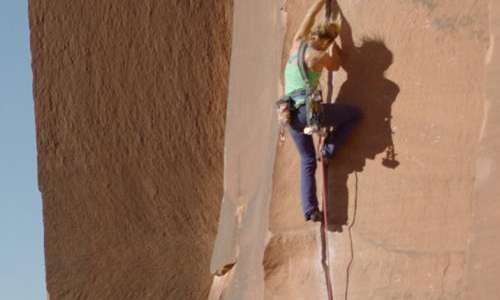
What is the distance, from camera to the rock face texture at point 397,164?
536cm

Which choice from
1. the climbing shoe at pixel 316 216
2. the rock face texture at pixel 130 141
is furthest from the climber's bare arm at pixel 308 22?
the rock face texture at pixel 130 141

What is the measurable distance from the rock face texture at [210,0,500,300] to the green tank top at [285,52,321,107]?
190mm

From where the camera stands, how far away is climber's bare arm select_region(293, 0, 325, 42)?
5.81m

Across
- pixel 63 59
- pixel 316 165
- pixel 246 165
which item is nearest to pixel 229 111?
pixel 246 165

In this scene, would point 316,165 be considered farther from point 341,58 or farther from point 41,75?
point 41,75

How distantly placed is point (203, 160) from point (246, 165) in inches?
29.7

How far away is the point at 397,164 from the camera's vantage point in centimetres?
556

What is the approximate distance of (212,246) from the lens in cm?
771

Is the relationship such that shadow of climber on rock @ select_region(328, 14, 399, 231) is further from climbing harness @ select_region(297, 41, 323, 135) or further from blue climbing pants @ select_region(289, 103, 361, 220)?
climbing harness @ select_region(297, 41, 323, 135)

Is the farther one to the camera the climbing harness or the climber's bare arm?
the climber's bare arm

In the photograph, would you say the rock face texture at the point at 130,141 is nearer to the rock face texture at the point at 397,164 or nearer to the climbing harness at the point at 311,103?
the rock face texture at the point at 397,164

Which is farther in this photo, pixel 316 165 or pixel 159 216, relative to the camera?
pixel 159 216

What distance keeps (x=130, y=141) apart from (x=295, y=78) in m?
2.16

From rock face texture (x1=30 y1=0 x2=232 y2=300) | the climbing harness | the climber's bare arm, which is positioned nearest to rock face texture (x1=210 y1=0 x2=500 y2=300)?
the climber's bare arm
